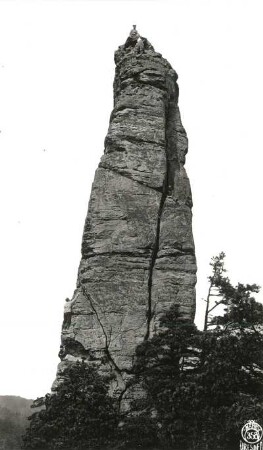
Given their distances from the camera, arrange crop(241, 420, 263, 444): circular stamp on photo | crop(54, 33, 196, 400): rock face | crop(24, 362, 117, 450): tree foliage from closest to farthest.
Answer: crop(241, 420, 263, 444): circular stamp on photo → crop(24, 362, 117, 450): tree foliage → crop(54, 33, 196, 400): rock face

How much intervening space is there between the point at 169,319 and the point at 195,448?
4636mm

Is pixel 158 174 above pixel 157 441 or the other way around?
above

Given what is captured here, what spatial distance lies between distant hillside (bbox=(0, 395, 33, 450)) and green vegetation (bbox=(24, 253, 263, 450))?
6595 millimetres

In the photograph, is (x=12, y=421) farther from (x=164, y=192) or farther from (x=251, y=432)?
(x=251, y=432)

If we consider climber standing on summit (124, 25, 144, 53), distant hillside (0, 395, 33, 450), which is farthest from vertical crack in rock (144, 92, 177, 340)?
distant hillside (0, 395, 33, 450)

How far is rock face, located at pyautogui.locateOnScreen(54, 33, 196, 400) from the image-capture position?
22406mm

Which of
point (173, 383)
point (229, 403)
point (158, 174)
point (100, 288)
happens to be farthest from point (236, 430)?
point (158, 174)

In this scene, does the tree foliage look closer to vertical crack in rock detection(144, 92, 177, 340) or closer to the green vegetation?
the green vegetation

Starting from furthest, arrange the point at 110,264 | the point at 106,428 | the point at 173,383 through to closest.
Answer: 1. the point at 110,264
2. the point at 106,428
3. the point at 173,383

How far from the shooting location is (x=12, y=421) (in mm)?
33562

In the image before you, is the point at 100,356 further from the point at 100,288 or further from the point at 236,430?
the point at 236,430

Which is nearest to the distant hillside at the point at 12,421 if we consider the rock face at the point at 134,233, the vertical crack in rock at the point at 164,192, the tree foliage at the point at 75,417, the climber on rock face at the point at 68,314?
the climber on rock face at the point at 68,314

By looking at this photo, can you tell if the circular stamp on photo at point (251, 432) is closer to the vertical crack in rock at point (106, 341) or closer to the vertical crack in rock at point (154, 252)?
the vertical crack in rock at point (106, 341)

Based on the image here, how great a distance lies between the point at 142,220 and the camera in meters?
24.4
